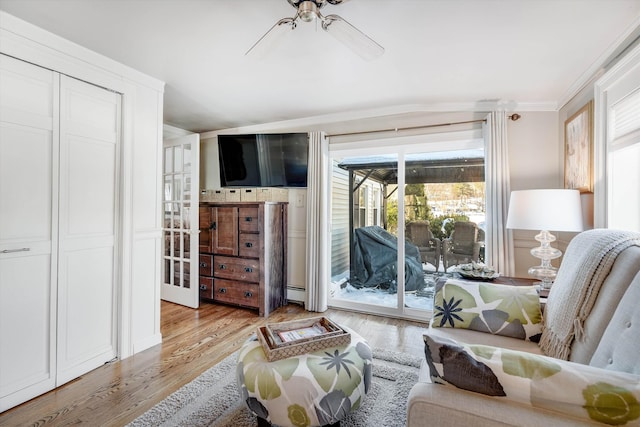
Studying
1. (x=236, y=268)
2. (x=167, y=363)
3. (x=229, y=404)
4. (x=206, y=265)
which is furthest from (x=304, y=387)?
(x=206, y=265)

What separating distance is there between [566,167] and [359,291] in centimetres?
227

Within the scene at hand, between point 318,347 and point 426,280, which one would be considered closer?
point 318,347

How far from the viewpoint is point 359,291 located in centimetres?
346

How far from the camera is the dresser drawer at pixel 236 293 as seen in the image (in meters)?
3.27

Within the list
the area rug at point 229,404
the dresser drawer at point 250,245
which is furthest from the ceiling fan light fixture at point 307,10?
the dresser drawer at point 250,245

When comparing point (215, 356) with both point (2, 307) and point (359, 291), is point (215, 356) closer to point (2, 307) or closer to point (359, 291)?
point (2, 307)

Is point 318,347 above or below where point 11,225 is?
below

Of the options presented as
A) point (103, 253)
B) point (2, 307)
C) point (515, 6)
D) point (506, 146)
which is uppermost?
point (515, 6)

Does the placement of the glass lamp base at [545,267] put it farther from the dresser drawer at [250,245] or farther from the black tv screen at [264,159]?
the dresser drawer at [250,245]

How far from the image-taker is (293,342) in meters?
1.50

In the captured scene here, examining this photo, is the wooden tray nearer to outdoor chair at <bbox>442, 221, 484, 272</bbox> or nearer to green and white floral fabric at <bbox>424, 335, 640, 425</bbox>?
green and white floral fabric at <bbox>424, 335, 640, 425</bbox>

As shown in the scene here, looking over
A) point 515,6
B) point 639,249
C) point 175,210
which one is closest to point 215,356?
point 175,210

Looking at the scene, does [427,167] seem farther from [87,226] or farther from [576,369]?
[87,226]

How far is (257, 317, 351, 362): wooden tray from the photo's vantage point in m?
1.44
